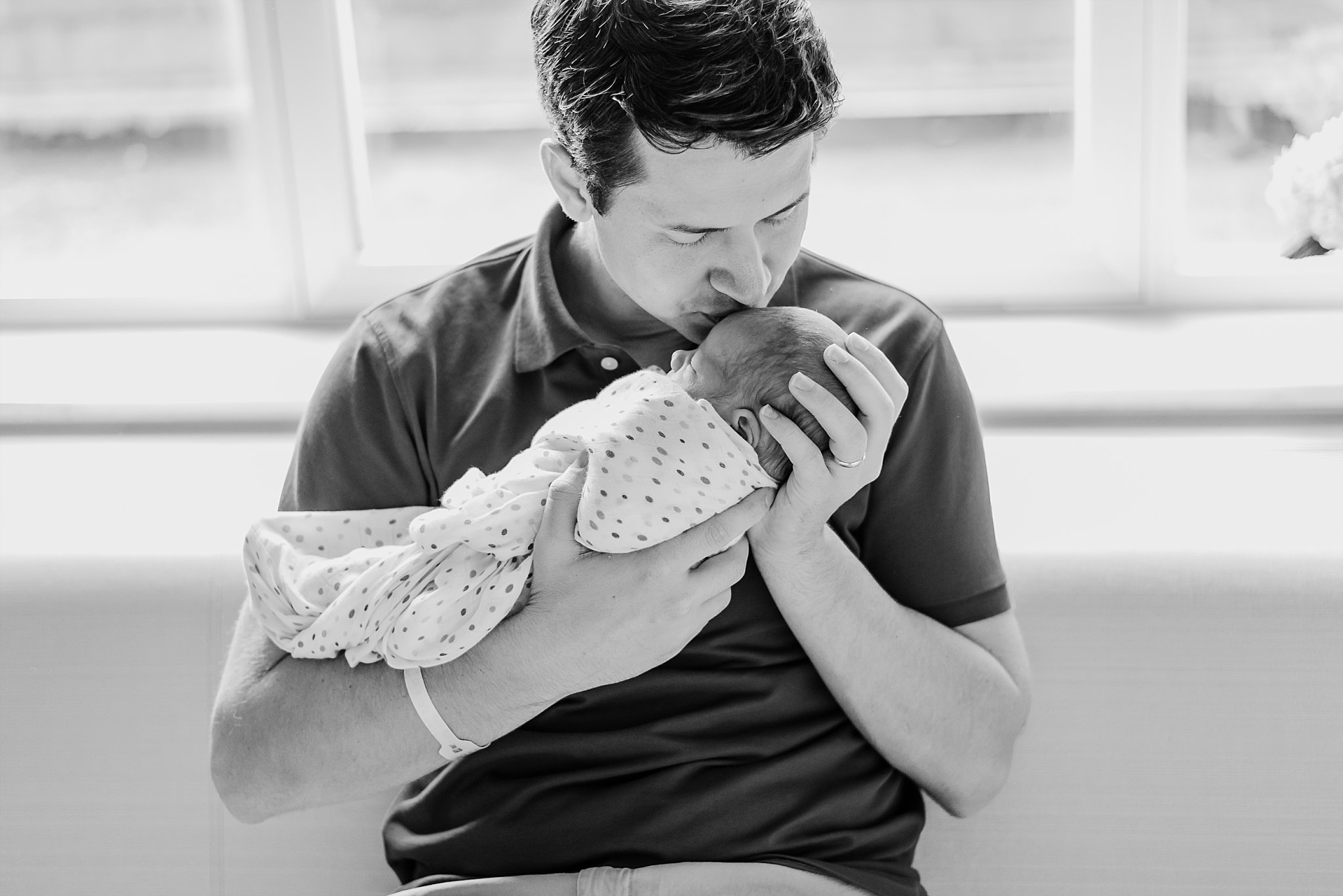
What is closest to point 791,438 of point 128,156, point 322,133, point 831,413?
point 831,413

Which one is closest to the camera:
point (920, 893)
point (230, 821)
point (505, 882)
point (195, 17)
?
point (505, 882)

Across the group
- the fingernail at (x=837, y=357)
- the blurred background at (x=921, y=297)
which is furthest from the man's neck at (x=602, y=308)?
the blurred background at (x=921, y=297)

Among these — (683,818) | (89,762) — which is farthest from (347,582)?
(89,762)

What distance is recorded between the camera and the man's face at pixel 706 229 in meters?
1.25

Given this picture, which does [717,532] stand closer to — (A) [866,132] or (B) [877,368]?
(B) [877,368]

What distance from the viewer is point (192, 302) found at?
2438 millimetres

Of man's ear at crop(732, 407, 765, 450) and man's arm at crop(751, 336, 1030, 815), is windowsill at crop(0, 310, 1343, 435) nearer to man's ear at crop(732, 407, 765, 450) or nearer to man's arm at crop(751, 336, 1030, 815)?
man's arm at crop(751, 336, 1030, 815)

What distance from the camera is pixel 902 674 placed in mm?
1413

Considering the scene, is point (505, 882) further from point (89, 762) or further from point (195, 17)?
point (195, 17)

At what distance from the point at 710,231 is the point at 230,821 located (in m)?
1.07

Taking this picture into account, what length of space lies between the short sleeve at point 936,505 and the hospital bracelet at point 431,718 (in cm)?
50

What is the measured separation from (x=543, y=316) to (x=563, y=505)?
305 millimetres

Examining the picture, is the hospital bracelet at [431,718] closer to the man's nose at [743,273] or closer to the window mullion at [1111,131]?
the man's nose at [743,273]

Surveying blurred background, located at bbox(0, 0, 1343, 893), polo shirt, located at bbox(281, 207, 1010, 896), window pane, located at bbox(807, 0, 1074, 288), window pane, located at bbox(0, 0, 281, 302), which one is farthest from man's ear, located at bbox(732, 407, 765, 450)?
window pane, located at bbox(0, 0, 281, 302)
